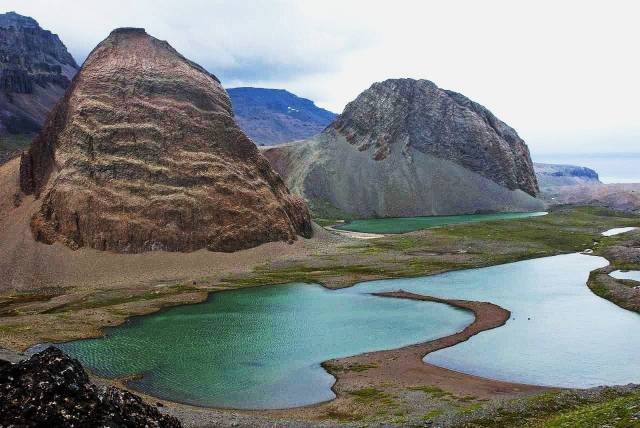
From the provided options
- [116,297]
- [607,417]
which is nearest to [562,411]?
[607,417]

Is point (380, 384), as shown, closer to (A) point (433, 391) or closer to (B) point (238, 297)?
(A) point (433, 391)

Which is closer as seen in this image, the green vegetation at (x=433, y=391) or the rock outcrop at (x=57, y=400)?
the rock outcrop at (x=57, y=400)

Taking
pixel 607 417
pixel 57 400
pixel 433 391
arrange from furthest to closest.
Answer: pixel 433 391 < pixel 607 417 < pixel 57 400

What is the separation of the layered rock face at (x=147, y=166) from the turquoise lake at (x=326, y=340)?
3820 cm

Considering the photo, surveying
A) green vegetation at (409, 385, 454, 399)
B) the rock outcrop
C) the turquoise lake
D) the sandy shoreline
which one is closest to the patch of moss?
green vegetation at (409, 385, 454, 399)

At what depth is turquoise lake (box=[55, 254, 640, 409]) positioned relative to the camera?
57562 mm

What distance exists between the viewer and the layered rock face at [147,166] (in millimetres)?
132625

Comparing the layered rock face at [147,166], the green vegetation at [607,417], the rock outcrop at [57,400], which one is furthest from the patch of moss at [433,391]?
the layered rock face at [147,166]

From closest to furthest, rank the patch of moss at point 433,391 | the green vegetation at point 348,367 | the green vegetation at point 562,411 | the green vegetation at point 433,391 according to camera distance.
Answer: the green vegetation at point 562,411
the green vegetation at point 433,391
the patch of moss at point 433,391
the green vegetation at point 348,367

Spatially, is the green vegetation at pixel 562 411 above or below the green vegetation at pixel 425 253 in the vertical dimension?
below

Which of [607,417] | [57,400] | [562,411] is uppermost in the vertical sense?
[57,400]

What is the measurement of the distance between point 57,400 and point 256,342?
4715 centimetres

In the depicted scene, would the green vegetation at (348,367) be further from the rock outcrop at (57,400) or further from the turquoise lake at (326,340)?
the rock outcrop at (57,400)

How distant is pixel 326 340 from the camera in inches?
2891
